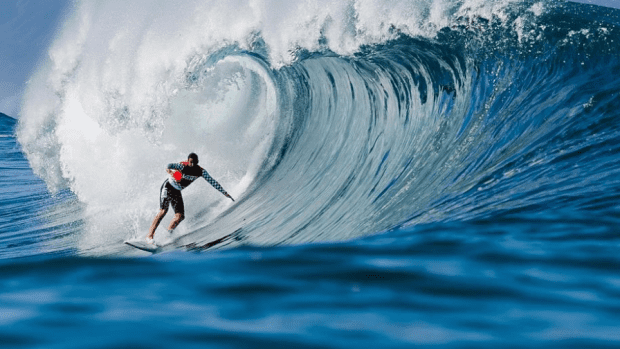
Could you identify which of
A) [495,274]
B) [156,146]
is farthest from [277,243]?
[156,146]

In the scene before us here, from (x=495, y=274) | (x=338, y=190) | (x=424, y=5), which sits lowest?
(x=495, y=274)

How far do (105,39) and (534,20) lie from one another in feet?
27.7

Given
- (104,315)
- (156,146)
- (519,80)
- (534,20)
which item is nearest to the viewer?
(104,315)

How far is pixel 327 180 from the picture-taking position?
8.85 m

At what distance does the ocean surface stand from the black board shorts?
34cm

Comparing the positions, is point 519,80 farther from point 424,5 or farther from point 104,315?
point 104,315

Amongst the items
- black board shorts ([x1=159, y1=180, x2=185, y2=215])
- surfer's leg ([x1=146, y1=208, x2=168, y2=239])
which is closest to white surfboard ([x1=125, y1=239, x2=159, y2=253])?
surfer's leg ([x1=146, y1=208, x2=168, y2=239])

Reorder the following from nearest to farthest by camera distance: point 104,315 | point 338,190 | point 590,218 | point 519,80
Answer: point 104,315, point 590,218, point 338,190, point 519,80

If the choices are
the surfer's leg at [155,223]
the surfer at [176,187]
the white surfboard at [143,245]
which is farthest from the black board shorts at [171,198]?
the white surfboard at [143,245]

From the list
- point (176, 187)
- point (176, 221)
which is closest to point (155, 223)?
point (176, 221)

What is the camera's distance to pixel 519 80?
9133 mm

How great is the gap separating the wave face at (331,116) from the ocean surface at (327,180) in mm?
43

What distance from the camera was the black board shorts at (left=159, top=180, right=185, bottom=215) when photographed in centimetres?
822

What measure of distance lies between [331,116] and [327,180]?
2.76 meters
